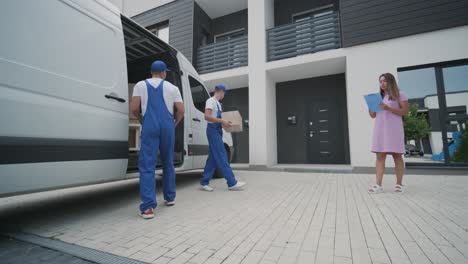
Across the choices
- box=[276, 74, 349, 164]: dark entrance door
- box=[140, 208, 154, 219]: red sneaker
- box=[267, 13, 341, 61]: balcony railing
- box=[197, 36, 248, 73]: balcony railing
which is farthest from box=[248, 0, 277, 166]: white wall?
box=[140, 208, 154, 219]: red sneaker

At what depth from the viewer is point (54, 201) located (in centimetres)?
286

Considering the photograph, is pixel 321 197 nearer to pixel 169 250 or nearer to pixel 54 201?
pixel 169 250

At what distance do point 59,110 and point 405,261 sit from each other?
2646 millimetres

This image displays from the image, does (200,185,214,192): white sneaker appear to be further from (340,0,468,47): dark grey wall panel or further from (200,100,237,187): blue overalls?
(340,0,468,47): dark grey wall panel

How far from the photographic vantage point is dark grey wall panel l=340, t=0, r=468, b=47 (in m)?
5.21

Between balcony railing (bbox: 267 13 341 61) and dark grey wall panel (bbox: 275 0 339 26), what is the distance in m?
1.50

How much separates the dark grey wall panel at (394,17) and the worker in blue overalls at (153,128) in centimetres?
593

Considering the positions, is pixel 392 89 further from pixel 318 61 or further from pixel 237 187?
pixel 318 61

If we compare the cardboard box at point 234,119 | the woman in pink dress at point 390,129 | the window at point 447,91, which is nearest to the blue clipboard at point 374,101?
the woman in pink dress at point 390,129

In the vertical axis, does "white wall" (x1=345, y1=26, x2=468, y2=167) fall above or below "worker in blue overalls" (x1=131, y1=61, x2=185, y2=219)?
above

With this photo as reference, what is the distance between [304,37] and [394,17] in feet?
7.85

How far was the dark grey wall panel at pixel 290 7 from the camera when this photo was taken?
26.3 ft

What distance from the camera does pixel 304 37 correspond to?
692 centimetres

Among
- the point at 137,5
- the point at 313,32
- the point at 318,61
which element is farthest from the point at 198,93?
the point at 137,5
